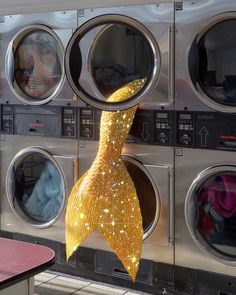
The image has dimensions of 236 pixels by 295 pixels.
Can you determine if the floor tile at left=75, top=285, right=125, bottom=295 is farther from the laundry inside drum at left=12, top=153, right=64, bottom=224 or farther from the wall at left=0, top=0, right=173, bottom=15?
the wall at left=0, top=0, right=173, bottom=15

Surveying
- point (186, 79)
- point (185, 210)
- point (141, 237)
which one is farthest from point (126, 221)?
point (186, 79)

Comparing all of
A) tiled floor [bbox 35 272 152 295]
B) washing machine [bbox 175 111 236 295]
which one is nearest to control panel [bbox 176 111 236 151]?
washing machine [bbox 175 111 236 295]

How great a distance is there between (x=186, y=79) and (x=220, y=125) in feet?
1.18

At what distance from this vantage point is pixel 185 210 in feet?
10.8

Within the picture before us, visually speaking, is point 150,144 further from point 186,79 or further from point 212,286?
point 212,286

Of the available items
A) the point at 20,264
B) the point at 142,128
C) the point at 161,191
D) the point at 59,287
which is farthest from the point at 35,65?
the point at 20,264

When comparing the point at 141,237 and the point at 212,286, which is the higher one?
the point at 141,237

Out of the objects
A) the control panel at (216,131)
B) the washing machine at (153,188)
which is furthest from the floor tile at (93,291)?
the control panel at (216,131)

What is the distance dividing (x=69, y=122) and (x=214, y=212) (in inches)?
49.7

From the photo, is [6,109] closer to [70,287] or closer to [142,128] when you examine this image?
[142,128]

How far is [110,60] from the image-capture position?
11.6 feet

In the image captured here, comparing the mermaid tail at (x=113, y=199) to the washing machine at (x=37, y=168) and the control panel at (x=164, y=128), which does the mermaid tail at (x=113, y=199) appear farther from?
the washing machine at (x=37, y=168)

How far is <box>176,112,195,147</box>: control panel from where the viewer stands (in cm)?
327

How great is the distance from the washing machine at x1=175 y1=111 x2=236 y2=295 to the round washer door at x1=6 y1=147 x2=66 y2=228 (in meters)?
0.97
